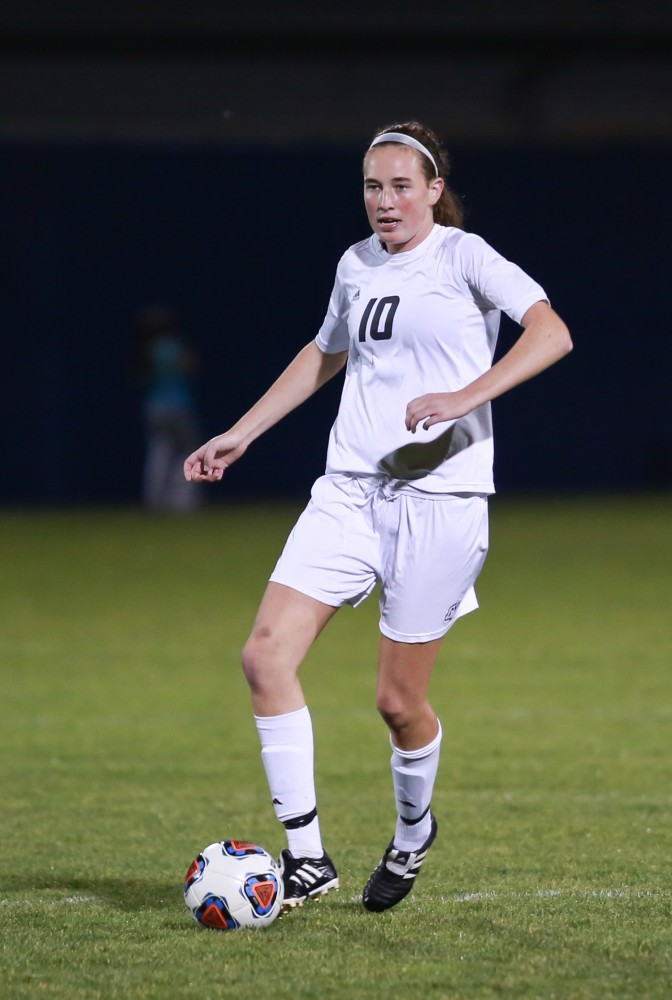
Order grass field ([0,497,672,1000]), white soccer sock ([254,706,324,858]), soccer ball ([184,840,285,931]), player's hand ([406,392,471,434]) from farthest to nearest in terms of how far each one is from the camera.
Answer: white soccer sock ([254,706,324,858])
soccer ball ([184,840,285,931])
player's hand ([406,392,471,434])
grass field ([0,497,672,1000])

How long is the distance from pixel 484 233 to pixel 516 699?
54.1 ft

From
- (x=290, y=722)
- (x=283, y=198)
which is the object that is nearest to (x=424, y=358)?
(x=290, y=722)

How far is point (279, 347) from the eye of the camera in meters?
23.8

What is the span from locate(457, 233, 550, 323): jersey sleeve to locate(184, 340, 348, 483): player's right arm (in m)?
0.59

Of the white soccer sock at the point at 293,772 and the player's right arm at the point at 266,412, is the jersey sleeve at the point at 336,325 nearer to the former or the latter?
the player's right arm at the point at 266,412

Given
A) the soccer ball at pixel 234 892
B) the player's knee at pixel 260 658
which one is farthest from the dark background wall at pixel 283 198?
the soccer ball at pixel 234 892

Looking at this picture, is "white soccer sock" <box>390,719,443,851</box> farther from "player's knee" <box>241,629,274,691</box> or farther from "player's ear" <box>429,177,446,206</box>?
"player's ear" <box>429,177,446,206</box>

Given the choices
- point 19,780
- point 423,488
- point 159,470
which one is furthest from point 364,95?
point 423,488

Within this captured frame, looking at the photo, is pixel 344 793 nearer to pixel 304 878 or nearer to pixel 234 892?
pixel 304 878

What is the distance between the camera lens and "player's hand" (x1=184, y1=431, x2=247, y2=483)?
204 inches

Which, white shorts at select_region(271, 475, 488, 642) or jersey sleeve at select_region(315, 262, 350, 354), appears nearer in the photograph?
white shorts at select_region(271, 475, 488, 642)

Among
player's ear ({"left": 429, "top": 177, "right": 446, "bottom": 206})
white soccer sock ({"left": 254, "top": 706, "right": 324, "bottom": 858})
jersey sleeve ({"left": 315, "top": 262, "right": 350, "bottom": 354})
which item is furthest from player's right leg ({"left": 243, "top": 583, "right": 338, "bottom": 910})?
player's ear ({"left": 429, "top": 177, "right": 446, "bottom": 206})

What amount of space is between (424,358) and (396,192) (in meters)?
0.50

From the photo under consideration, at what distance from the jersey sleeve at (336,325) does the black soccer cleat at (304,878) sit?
5.10ft
